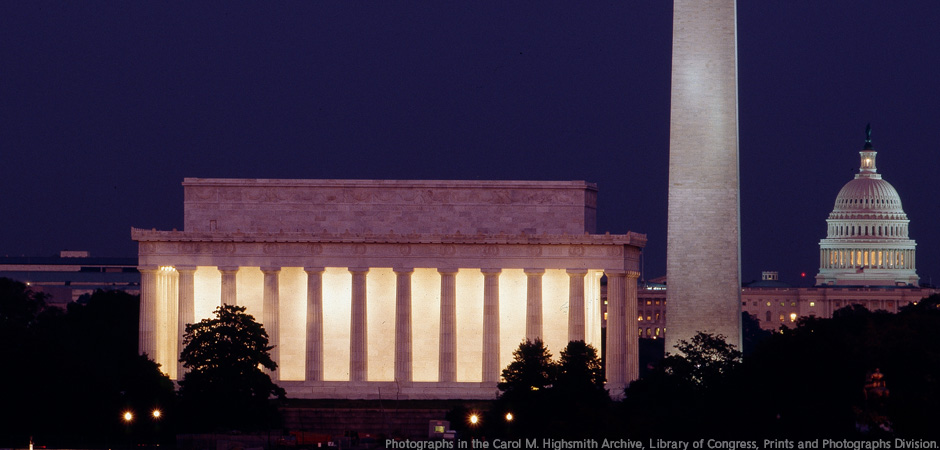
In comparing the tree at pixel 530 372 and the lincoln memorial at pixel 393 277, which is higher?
the lincoln memorial at pixel 393 277

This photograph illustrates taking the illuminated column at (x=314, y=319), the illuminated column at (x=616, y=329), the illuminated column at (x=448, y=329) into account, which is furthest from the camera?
the illuminated column at (x=314, y=319)

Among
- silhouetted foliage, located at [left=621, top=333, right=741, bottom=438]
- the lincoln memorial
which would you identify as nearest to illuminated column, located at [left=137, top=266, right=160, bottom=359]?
the lincoln memorial

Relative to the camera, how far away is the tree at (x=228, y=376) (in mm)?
134625

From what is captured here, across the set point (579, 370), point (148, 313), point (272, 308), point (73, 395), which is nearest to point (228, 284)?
point (272, 308)

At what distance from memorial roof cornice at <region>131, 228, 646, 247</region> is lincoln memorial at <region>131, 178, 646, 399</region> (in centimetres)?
11

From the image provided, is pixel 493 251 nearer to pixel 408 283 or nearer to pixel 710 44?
pixel 408 283

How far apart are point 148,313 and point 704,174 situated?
4476 cm

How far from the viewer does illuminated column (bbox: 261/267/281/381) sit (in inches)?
6339

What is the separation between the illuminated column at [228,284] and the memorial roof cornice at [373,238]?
2.25m

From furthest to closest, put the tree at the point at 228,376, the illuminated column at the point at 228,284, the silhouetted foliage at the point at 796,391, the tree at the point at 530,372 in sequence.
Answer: the illuminated column at the point at 228,284 → the tree at the point at 530,372 → the tree at the point at 228,376 → the silhouetted foliage at the point at 796,391

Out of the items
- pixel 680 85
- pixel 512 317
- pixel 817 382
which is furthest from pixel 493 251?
pixel 817 382

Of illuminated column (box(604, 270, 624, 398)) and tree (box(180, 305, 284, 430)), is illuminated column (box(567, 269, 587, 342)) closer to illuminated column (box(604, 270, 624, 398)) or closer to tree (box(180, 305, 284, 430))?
illuminated column (box(604, 270, 624, 398))

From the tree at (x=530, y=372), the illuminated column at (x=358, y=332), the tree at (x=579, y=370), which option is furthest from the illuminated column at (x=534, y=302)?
the tree at (x=530, y=372)

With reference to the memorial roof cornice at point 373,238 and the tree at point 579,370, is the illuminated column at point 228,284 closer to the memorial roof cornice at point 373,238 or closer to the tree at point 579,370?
the memorial roof cornice at point 373,238
